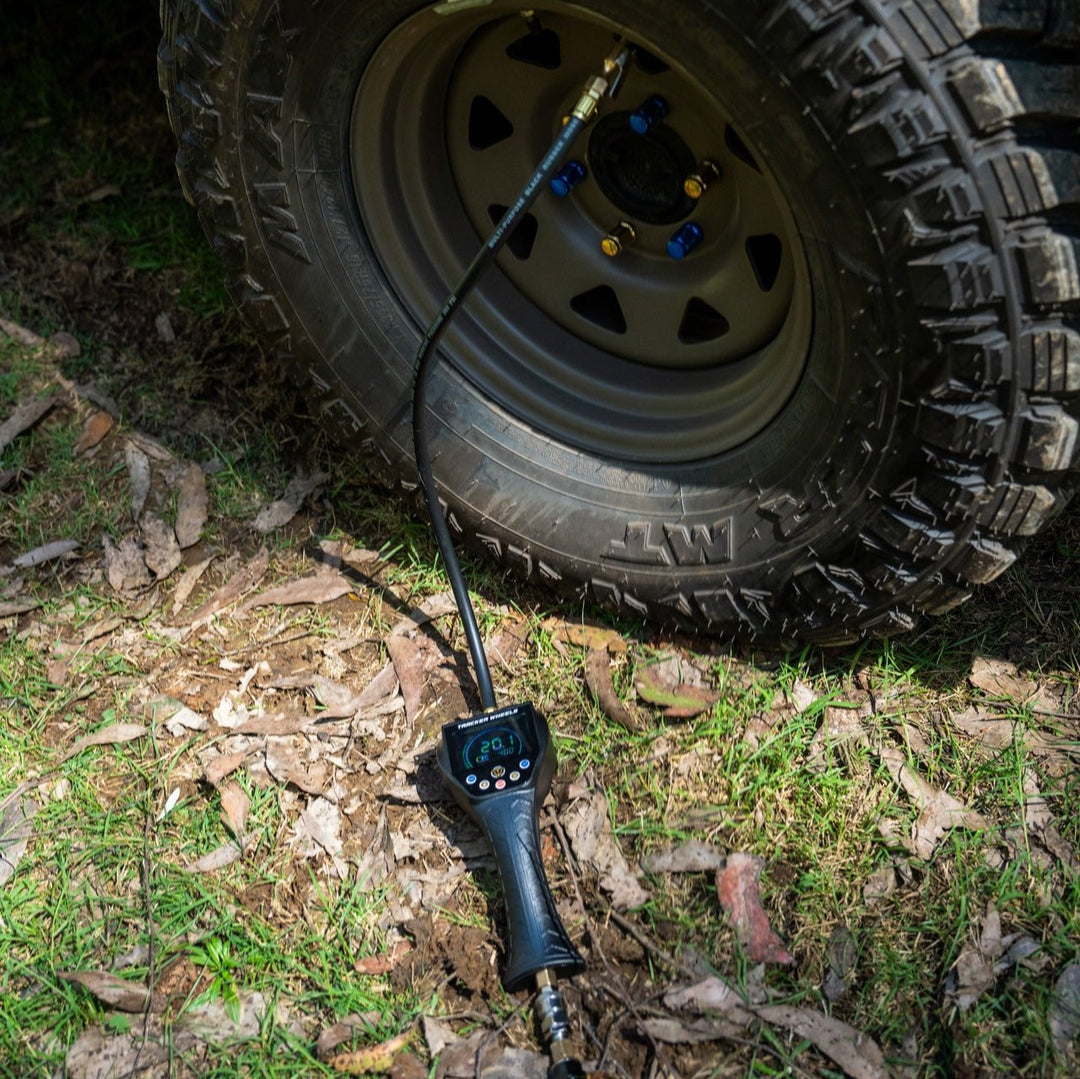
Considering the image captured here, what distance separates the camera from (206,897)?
7.24 ft

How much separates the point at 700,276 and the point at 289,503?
1200 mm

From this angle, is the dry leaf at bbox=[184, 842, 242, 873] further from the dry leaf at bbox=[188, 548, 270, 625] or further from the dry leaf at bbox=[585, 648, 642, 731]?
the dry leaf at bbox=[585, 648, 642, 731]

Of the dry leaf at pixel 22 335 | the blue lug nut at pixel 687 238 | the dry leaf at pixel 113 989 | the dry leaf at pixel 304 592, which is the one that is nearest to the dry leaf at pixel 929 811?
the blue lug nut at pixel 687 238

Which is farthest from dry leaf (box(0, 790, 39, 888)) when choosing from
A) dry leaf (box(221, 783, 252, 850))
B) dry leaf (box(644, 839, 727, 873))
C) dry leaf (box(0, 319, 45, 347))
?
dry leaf (box(0, 319, 45, 347))

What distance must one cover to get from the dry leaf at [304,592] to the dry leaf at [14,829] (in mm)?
601

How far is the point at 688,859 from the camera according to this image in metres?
2.20

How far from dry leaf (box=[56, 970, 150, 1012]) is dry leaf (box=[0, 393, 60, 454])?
1.46m

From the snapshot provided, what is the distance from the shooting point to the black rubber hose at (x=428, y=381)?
2.05 metres

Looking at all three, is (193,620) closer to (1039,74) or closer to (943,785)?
(943,785)

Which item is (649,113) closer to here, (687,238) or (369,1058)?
(687,238)

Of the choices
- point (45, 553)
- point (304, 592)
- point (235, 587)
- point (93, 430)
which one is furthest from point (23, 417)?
point (304, 592)

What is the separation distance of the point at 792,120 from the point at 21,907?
1.99 m

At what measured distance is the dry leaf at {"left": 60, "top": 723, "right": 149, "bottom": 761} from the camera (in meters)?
2.46

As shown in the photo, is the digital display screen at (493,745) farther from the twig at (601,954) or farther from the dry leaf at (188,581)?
the dry leaf at (188,581)
